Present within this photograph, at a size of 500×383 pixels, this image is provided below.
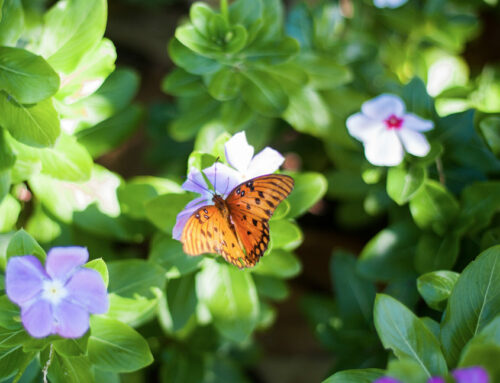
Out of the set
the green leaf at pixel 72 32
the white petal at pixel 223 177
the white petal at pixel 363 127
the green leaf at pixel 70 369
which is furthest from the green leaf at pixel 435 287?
the green leaf at pixel 72 32

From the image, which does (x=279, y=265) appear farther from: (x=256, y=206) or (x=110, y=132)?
(x=110, y=132)

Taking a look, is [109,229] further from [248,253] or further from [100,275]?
[248,253]

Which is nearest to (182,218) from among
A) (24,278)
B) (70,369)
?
(24,278)

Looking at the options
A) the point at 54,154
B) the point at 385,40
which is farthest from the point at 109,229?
the point at 385,40

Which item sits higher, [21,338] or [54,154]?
[54,154]

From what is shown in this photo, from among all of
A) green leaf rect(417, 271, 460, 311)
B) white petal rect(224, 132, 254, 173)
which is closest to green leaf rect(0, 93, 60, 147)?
white petal rect(224, 132, 254, 173)

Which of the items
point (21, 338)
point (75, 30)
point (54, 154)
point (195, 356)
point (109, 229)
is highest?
point (75, 30)

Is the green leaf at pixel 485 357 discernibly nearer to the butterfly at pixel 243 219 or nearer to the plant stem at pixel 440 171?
the butterfly at pixel 243 219

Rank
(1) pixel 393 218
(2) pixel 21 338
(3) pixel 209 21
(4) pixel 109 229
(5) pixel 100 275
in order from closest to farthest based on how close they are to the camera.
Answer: (5) pixel 100 275 < (2) pixel 21 338 < (3) pixel 209 21 < (4) pixel 109 229 < (1) pixel 393 218
